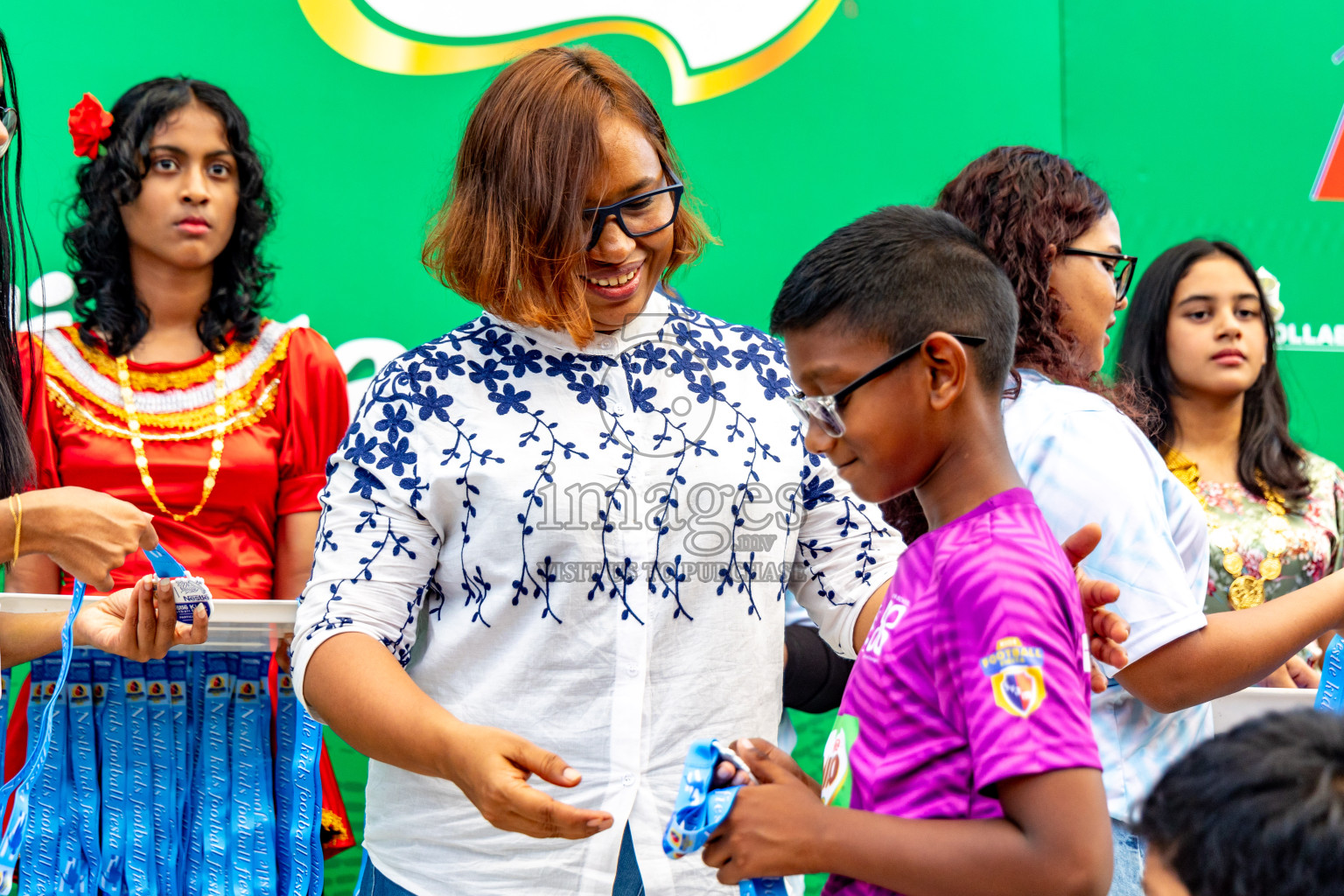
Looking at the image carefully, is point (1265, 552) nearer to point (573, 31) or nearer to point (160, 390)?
point (573, 31)

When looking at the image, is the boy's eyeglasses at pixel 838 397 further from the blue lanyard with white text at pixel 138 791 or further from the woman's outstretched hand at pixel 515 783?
the blue lanyard with white text at pixel 138 791

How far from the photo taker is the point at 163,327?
8.81ft

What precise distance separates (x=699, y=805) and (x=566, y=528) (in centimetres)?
48

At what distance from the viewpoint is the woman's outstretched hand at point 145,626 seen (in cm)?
180

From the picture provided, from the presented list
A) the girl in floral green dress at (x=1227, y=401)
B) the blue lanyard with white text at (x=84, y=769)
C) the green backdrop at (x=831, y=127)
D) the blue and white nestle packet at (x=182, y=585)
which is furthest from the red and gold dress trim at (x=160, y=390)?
the girl in floral green dress at (x=1227, y=401)

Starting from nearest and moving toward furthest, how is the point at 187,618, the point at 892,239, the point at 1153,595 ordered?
the point at 892,239 → the point at 1153,595 → the point at 187,618

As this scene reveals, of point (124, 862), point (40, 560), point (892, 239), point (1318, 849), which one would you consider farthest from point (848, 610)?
point (40, 560)

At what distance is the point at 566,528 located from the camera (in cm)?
144

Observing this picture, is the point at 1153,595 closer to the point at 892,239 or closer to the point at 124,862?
the point at 892,239

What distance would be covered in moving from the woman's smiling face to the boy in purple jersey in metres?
0.32

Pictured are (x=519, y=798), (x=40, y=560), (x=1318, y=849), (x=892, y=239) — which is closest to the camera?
(x=1318, y=849)

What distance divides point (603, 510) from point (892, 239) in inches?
18.5

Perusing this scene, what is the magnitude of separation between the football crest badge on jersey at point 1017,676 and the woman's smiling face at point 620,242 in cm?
74

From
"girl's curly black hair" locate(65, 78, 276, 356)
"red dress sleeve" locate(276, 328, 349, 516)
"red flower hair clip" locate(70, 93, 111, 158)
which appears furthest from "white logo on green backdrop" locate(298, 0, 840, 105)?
"red dress sleeve" locate(276, 328, 349, 516)
